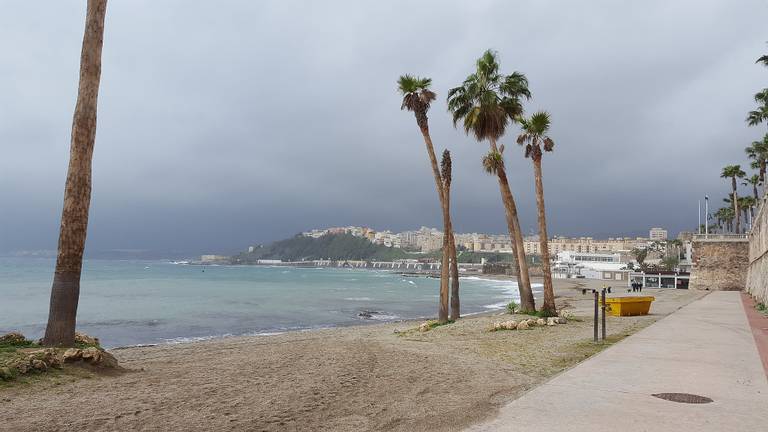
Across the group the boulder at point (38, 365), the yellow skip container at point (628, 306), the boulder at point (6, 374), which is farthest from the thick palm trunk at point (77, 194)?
the yellow skip container at point (628, 306)

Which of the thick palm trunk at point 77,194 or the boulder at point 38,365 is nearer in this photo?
the boulder at point 38,365

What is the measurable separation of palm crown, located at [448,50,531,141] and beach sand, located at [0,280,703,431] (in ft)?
37.3

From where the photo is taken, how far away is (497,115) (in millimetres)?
21484

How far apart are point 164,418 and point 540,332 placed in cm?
1230

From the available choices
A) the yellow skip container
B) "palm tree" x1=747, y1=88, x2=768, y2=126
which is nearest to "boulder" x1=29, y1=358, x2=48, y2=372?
the yellow skip container

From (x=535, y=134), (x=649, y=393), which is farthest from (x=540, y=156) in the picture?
(x=649, y=393)

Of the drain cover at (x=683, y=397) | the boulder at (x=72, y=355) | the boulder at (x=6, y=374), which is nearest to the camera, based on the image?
the drain cover at (x=683, y=397)

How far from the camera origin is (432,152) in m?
22.2

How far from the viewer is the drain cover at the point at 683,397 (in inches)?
250

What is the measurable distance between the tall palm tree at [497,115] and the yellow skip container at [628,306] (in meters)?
3.35

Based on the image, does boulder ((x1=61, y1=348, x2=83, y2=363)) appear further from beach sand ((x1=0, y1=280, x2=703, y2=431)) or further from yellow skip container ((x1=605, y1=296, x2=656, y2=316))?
yellow skip container ((x1=605, y1=296, x2=656, y2=316))

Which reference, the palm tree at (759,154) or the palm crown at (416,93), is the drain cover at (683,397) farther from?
the palm tree at (759,154)

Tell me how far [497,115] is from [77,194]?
16.1m

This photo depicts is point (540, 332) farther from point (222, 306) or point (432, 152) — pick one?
point (222, 306)
